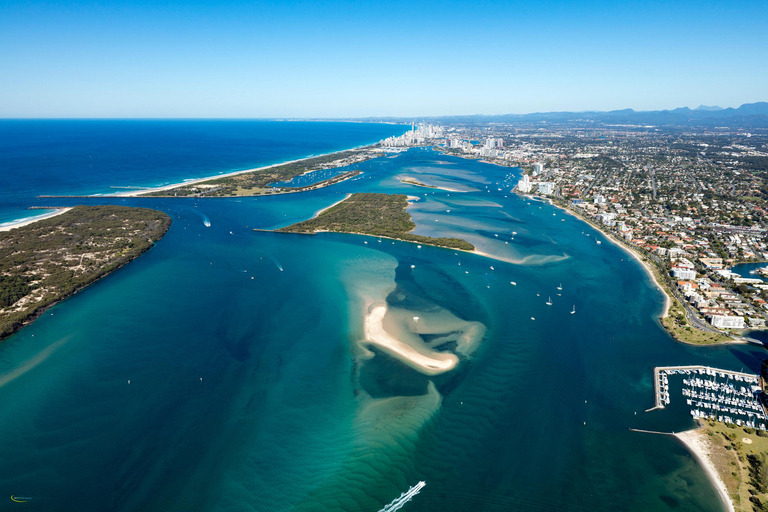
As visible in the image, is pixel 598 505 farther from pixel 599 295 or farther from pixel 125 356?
pixel 125 356

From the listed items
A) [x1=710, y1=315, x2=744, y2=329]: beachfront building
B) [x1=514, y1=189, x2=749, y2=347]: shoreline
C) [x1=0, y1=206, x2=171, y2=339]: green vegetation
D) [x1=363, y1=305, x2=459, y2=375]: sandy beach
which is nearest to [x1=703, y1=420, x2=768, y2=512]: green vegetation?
[x1=514, y1=189, x2=749, y2=347]: shoreline

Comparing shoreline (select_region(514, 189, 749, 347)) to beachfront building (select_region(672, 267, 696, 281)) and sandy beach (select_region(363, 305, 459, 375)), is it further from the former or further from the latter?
sandy beach (select_region(363, 305, 459, 375))

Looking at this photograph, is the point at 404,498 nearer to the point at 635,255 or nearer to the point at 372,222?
the point at 635,255

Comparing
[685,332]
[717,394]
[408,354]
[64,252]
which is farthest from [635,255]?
[64,252]

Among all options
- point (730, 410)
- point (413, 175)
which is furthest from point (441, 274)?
point (413, 175)

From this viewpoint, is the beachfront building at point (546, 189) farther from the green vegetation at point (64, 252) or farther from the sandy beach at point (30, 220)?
the sandy beach at point (30, 220)

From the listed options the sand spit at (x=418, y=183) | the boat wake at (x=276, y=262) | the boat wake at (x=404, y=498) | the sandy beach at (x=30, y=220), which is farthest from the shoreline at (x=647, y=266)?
the sandy beach at (x=30, y=220)
